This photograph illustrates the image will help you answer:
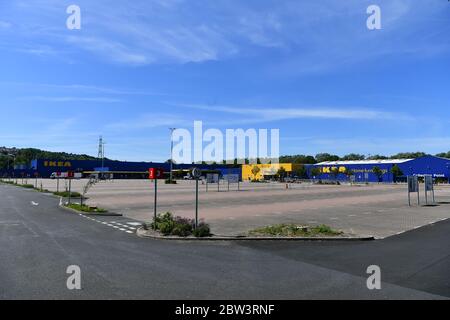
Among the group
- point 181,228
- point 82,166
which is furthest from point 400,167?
point 181,228

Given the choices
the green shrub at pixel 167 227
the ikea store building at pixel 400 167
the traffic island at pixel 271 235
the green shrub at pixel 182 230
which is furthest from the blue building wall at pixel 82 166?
the green shrub at pixel 182 230

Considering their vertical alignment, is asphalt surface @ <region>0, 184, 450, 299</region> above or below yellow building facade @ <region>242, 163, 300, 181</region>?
below

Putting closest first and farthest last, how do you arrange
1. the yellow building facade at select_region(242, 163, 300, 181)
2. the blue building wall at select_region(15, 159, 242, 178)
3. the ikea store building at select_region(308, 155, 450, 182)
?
the ikea store building at select_region(308, 155, 450, 182) → the blue building wall at select_region(15, 159, 242, 178) → the yellow building facade at select_region(242, 163, 300, 181)

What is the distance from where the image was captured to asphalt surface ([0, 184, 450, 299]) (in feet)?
23.7

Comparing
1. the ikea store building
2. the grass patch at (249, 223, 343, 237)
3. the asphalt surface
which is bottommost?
the asphalt surface

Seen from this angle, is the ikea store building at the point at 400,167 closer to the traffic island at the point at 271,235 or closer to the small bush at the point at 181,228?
the traffic island at the point at 271,235

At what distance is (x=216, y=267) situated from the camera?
9.31 metres

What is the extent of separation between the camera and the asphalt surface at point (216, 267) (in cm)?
721

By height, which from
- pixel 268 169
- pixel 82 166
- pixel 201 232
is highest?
pixel 82 166

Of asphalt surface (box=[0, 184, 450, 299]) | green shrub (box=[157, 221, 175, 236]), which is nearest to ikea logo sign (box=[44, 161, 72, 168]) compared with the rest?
asphalt surface (box=[0, 184, 450, 299])

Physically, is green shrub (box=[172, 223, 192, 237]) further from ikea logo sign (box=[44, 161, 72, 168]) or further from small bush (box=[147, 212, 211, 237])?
ikea logo sign (box=[44, 161, 72, 168])

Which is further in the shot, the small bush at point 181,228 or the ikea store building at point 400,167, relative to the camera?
the ikea store building at point 400,167

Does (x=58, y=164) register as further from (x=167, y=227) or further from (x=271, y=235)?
(x=271, y=235)
